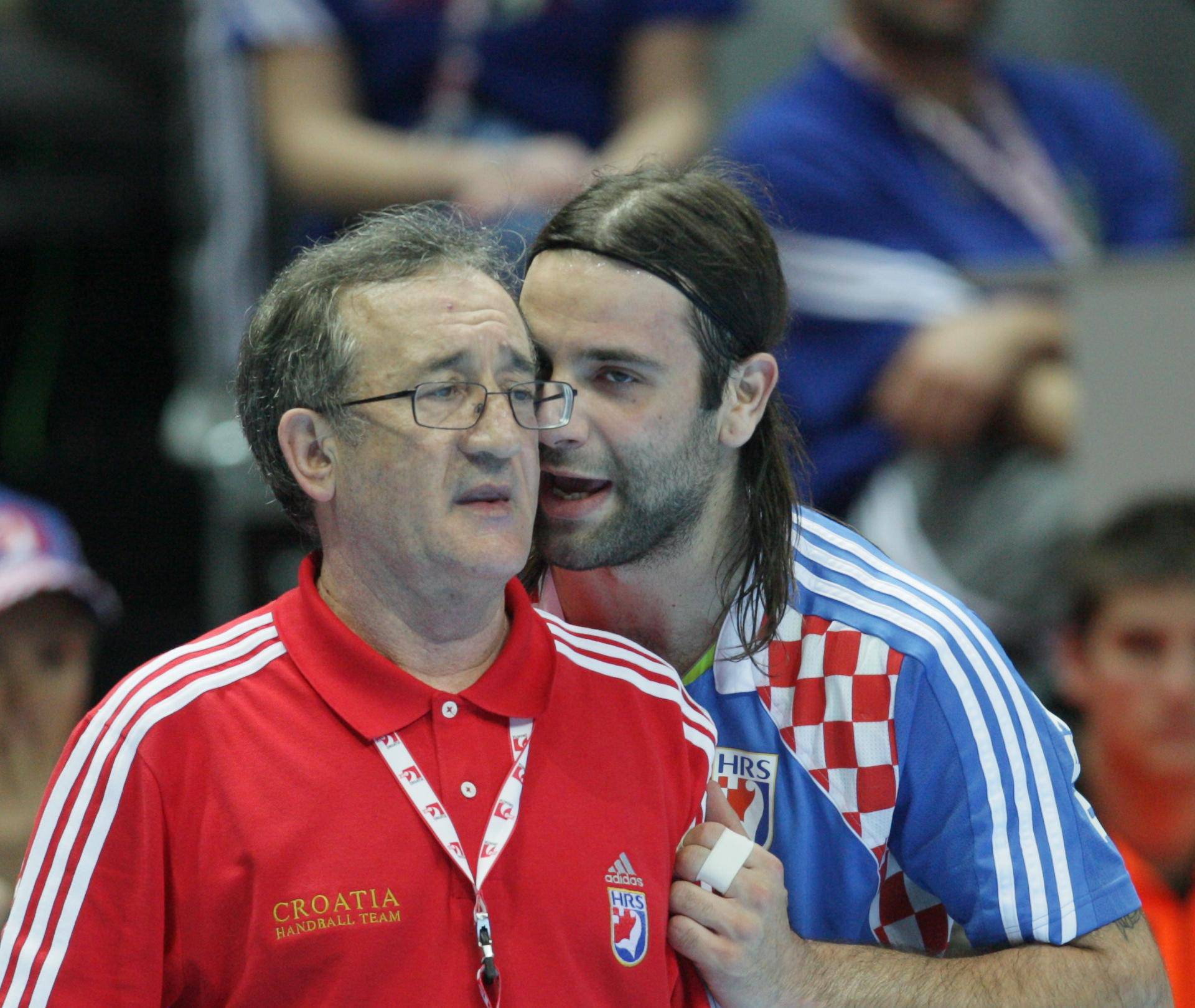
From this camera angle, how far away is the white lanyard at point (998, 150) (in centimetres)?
444

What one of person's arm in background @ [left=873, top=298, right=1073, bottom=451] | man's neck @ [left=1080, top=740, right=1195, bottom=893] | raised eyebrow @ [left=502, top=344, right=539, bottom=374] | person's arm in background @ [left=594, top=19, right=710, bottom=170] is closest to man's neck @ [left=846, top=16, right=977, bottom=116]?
person's arm in background @ [left=594, top=19, right=710, bottom=170]

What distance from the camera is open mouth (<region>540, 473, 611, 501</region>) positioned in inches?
92.0

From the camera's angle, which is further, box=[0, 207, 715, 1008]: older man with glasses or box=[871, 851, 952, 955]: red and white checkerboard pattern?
box=[871, 851, 952, 955]: red and white checkerboard pattern

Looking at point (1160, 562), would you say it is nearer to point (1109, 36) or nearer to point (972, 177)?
point (972, 177)

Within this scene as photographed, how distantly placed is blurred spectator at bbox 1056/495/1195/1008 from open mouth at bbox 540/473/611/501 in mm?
1606

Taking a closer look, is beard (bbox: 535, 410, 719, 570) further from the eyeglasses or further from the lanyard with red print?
the lanyard with red print

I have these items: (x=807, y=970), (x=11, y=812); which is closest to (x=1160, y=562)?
(x=807, y=970)

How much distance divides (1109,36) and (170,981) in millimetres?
4240

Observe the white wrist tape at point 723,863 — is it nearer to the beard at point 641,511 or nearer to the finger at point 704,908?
the finger at point 704,908

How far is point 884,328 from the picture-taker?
4281 mm

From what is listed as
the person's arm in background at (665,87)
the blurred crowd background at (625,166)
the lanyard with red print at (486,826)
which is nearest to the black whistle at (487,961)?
the lanyard with red print at (486,826)

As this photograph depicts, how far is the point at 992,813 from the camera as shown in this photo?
7.34 feet

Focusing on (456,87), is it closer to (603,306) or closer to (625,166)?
(625,166)

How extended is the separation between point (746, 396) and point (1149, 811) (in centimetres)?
154
